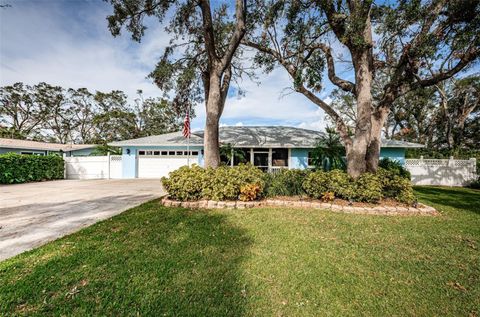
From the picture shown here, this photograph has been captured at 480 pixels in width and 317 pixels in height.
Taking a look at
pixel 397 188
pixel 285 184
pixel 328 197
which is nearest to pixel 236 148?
pixel 285 184

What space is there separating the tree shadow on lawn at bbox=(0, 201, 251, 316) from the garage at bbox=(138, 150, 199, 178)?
1003 cm

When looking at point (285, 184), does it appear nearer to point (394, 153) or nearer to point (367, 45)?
point (367, 45)

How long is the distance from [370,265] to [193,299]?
8.52ft

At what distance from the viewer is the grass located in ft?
7.32

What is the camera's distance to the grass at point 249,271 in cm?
223

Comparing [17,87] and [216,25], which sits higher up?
[17,87]

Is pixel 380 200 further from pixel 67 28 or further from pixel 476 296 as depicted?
pixel 67 28

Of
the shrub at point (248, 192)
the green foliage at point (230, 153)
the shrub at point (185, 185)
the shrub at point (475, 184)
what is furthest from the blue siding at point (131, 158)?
the shrub at point (475, 184)

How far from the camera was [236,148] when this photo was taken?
1327cm

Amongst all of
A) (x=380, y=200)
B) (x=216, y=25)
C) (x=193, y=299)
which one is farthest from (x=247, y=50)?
(x=193, y=299)

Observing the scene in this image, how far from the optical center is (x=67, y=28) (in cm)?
834

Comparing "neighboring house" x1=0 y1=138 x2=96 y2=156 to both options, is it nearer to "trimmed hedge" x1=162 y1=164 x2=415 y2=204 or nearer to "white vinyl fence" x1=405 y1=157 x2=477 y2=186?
"trimmed hedge" x1=162 y1=164 x2=415 y2=204

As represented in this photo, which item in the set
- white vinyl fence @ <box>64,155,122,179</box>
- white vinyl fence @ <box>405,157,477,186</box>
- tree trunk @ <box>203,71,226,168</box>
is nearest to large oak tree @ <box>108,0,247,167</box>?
tree trunk @ <box>203,71,226,168</box>

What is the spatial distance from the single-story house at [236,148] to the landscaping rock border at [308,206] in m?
6.78
